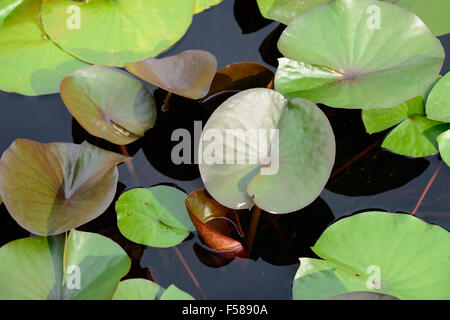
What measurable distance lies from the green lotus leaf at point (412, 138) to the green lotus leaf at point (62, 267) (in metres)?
0.94

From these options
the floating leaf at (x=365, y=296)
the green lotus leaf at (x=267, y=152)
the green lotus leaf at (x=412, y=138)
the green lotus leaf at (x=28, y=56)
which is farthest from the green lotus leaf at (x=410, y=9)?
the floating leaf at (x=365, y=296)

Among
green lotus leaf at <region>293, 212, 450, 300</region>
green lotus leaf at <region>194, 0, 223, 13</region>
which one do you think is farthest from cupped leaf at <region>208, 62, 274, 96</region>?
green lotus leaf at <region>293, 212, 450, 300</region>

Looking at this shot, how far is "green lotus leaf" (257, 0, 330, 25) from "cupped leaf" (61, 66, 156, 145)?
0.58 meters

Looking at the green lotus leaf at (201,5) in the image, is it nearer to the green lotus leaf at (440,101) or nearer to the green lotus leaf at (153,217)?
the green lotus leaf at (153,217)

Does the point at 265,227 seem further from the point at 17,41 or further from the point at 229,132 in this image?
the point at 17,41

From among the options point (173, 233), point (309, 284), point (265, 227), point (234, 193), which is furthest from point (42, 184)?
point (309, 284)

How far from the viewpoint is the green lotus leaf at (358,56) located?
1.38m

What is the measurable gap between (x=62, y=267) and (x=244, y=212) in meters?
0.57

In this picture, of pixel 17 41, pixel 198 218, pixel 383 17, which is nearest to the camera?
pixel 198 218

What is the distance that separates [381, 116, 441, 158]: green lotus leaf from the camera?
148 centimetres

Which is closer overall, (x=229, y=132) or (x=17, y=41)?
(x=229, y=132)

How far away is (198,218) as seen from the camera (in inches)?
48.7

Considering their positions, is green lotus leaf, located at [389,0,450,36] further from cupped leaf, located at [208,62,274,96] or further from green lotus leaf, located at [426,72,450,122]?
cupped leaf, located at [208,62,274,96]

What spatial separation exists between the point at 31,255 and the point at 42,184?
0.67ft
